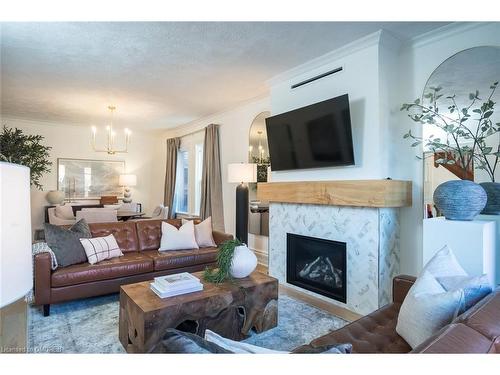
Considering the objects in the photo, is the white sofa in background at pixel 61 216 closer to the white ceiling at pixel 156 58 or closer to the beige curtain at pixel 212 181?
the white ceiling at pixel 156 58

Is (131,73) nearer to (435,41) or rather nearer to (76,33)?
(76,33)

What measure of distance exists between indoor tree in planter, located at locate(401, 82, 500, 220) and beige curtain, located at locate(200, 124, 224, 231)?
11.5 ft

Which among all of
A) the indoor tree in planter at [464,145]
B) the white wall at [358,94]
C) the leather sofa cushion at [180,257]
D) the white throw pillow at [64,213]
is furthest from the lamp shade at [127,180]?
the indoor tree in planter at [464,145]

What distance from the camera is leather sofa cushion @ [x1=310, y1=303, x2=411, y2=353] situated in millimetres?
1475

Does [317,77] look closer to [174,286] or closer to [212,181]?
[174,286]

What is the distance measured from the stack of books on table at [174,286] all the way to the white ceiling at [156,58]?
2.12 m

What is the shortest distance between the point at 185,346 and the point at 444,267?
145 cm

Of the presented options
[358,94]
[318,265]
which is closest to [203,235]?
[318,265]

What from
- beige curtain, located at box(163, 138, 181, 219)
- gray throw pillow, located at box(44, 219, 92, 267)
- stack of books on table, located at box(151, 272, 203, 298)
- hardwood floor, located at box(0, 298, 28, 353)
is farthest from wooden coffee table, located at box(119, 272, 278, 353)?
beige curtain, located at box(163, 138, 181, 219)

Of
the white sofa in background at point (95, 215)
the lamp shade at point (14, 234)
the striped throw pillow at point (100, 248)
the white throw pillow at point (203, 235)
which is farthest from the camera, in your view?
the white sofa in background at point (95, 215)

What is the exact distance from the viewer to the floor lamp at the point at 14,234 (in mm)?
729

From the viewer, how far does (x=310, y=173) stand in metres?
3.47
